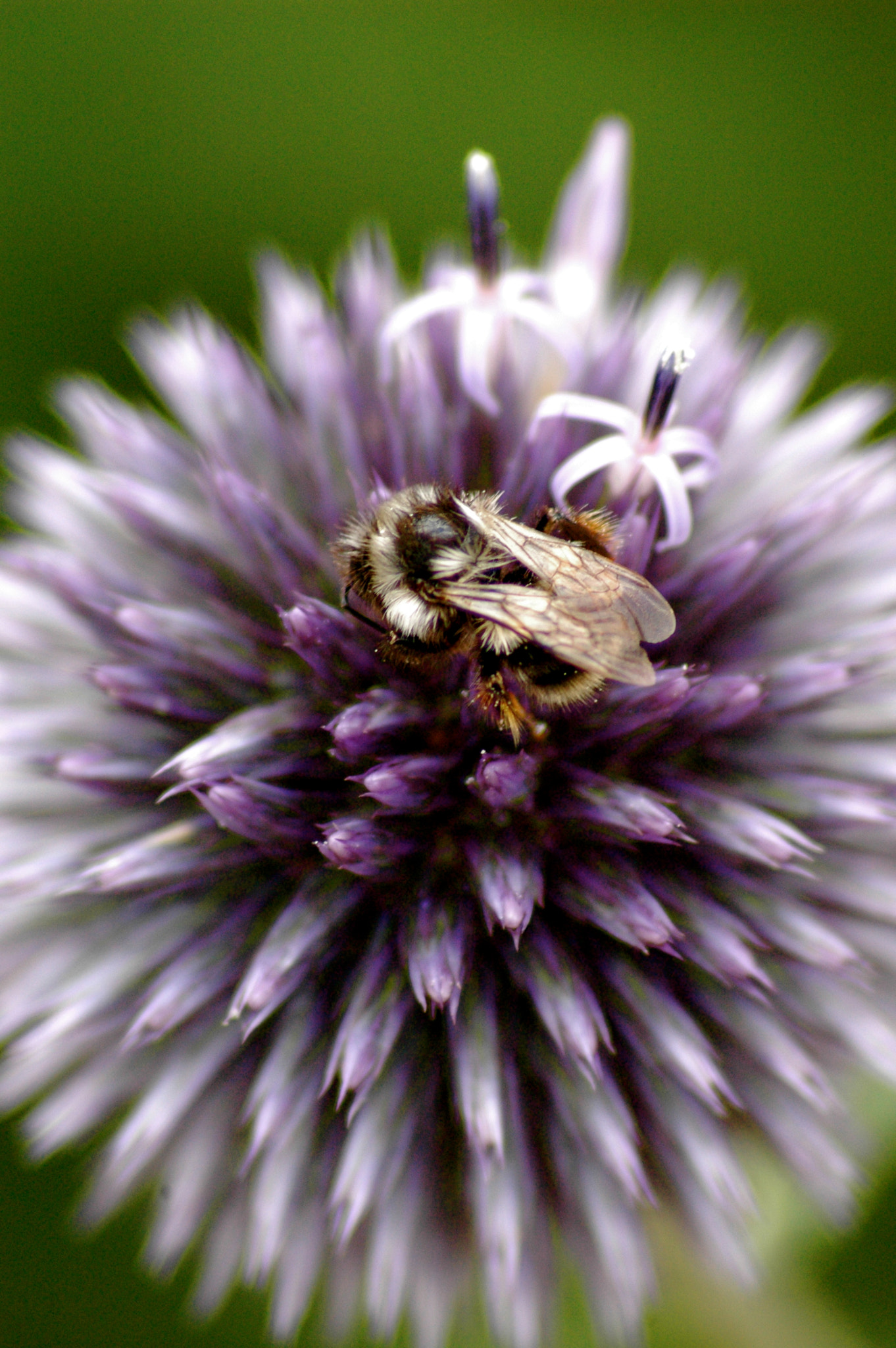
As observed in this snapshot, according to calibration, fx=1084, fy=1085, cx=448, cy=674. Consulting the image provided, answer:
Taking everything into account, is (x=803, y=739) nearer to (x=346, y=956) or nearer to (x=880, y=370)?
(x=346, y=956)

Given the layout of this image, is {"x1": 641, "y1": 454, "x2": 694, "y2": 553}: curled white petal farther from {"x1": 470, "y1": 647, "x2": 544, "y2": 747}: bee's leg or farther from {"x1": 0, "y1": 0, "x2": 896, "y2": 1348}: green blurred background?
{"x1": 0, "y1": 0, "x2": 896, "y2": 1348}: green blurred background

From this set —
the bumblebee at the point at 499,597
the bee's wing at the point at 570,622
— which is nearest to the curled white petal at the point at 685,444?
the bumblebee at the point at 499,597

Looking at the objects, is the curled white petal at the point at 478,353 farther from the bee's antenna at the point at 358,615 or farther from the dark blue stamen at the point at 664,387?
the bee's antenna at the point at 358,615

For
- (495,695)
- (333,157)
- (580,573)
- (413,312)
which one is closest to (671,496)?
(580,573)

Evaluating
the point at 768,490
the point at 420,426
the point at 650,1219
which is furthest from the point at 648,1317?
the point at 420,426

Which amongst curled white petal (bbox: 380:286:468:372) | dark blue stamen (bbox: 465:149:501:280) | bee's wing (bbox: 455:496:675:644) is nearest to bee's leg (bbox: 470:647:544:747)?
bee's wing (bbox: 455:496:675:644)
